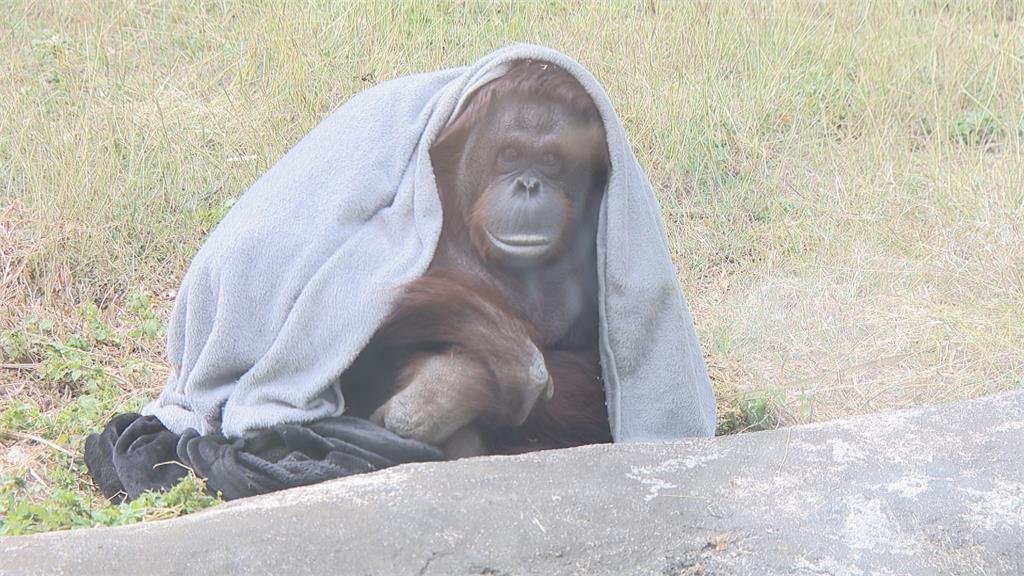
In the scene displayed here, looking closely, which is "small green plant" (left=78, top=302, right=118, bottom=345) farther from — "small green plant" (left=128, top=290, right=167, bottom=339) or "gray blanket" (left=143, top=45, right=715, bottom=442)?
"gray blanket" (left=143, top=45, right=715, bottom=442)

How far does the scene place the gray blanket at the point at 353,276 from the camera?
2623mm

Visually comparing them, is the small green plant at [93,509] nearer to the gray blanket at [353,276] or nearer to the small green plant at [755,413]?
the gray blanket at [353,276]

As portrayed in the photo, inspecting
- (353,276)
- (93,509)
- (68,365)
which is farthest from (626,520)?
(68,365)

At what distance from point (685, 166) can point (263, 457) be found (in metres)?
2.64

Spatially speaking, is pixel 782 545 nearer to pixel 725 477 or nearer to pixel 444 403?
pixel 725 477

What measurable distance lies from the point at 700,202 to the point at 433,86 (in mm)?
2138

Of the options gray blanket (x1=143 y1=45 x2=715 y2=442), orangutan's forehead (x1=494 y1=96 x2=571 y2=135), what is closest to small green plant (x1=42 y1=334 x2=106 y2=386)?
gray blanket (x1=143 y1=45 x2=715 y2=442)

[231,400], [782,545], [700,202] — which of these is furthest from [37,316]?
[782,545]

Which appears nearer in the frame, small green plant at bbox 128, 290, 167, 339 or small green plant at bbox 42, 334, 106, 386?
small green plant at bbox 42, 334, 106, 386

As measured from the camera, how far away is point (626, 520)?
6.53ft

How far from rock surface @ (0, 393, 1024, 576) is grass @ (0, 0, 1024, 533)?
106cm

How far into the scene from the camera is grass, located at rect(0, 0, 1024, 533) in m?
3.73

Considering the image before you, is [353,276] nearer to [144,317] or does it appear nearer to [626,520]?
[626,520]

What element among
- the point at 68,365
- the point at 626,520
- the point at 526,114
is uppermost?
the point at 526,114
